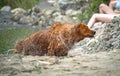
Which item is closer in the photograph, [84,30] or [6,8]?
[84,30]

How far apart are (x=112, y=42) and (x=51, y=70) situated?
8.01 feet

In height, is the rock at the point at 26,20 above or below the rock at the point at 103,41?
above

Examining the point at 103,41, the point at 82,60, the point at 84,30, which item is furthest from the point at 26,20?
the point at 82,60

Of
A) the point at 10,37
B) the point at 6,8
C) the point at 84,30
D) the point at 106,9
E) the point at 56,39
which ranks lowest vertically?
the point at 10,37

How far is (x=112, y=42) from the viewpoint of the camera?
7.46 m

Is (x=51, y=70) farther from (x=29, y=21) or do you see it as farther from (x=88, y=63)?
(x=29, y=21)

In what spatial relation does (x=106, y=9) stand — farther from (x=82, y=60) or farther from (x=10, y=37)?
(x=10, y=37)

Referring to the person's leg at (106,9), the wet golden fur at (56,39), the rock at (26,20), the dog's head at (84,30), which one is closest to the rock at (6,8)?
the rock at (26,20)

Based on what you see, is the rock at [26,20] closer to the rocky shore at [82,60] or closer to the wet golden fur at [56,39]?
the wet golden fur at [56,39]

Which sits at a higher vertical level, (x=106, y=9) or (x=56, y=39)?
(x=106, y=9)

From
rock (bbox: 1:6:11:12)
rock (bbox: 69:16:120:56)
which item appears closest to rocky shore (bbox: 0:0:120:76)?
rock (bbox: 69:16:120:56)

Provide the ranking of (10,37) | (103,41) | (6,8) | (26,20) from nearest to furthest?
1. (103,41)
2. (10,37)
3. (26,20)
4. (6,8)

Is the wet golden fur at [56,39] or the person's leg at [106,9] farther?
the person's leg at [106,9]

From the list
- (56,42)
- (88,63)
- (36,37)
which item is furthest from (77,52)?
(88,63)
